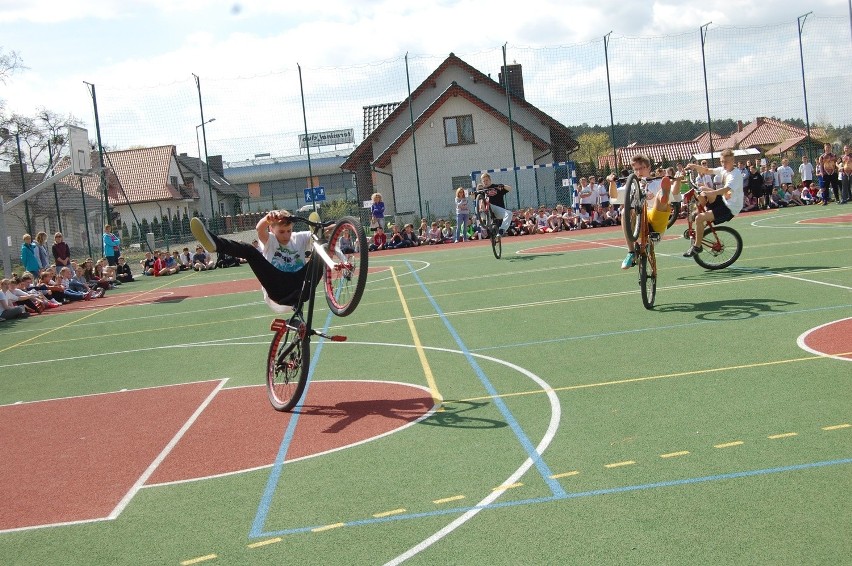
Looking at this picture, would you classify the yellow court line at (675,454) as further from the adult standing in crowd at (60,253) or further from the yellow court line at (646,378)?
the adult standing in crowd at (60,253)

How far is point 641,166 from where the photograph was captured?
33.1ft

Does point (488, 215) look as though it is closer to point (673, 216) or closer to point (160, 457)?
point (673, 216)

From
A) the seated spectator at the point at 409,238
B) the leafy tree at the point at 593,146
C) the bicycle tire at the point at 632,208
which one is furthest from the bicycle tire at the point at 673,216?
the leafy tree at the point at 593,146

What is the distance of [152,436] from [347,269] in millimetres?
1928

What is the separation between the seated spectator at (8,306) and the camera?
16203 mm

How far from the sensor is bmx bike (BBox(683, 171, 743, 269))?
12.2m

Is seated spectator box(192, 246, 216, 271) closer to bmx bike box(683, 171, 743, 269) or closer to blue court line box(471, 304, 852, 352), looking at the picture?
bmx bike box(683, 171, 743, 269)

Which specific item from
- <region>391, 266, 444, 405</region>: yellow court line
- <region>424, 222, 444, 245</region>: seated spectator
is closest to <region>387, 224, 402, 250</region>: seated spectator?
<region>424, 222, 444, 245</region>: seated spectator

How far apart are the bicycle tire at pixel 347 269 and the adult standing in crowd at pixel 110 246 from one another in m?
17.3

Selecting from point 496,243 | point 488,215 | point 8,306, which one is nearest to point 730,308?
point 488,215

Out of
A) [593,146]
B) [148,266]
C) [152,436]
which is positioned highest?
[593,146]

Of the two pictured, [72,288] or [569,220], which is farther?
[569,220]

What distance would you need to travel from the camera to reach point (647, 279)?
10.3m

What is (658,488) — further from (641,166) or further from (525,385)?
(641,166)
